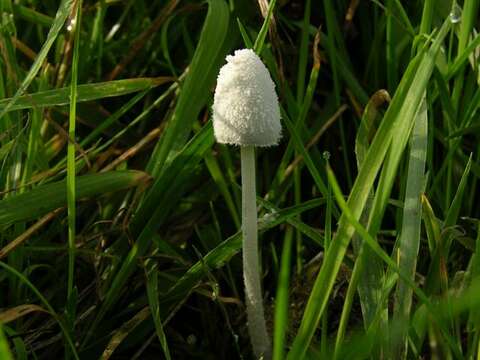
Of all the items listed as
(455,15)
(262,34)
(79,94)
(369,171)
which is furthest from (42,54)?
(455,15)

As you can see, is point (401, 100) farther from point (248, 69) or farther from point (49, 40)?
point (49, 40)

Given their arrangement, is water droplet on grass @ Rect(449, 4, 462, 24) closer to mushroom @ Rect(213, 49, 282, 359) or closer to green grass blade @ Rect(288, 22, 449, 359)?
green grass blade @ Rect(288, 22, 449, 359)

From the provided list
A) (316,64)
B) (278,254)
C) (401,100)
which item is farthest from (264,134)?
(278,254)

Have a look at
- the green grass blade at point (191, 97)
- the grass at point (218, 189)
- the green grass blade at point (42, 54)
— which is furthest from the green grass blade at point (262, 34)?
the green grass blade at point (42, 54)

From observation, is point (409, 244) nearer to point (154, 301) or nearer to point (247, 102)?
point (247, 102)

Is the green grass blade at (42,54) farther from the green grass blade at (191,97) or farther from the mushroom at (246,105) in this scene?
the mushroom at (246,105)

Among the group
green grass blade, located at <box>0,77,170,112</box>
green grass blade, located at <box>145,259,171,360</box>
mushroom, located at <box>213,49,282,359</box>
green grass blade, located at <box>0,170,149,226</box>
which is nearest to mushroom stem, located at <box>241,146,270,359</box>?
mushroom, located at <box>213,49,282,359</box>

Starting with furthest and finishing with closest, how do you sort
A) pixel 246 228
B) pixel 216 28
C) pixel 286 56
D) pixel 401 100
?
pixel 286 56, pixel 216 28, pixel 246 228, pixel 401 100
